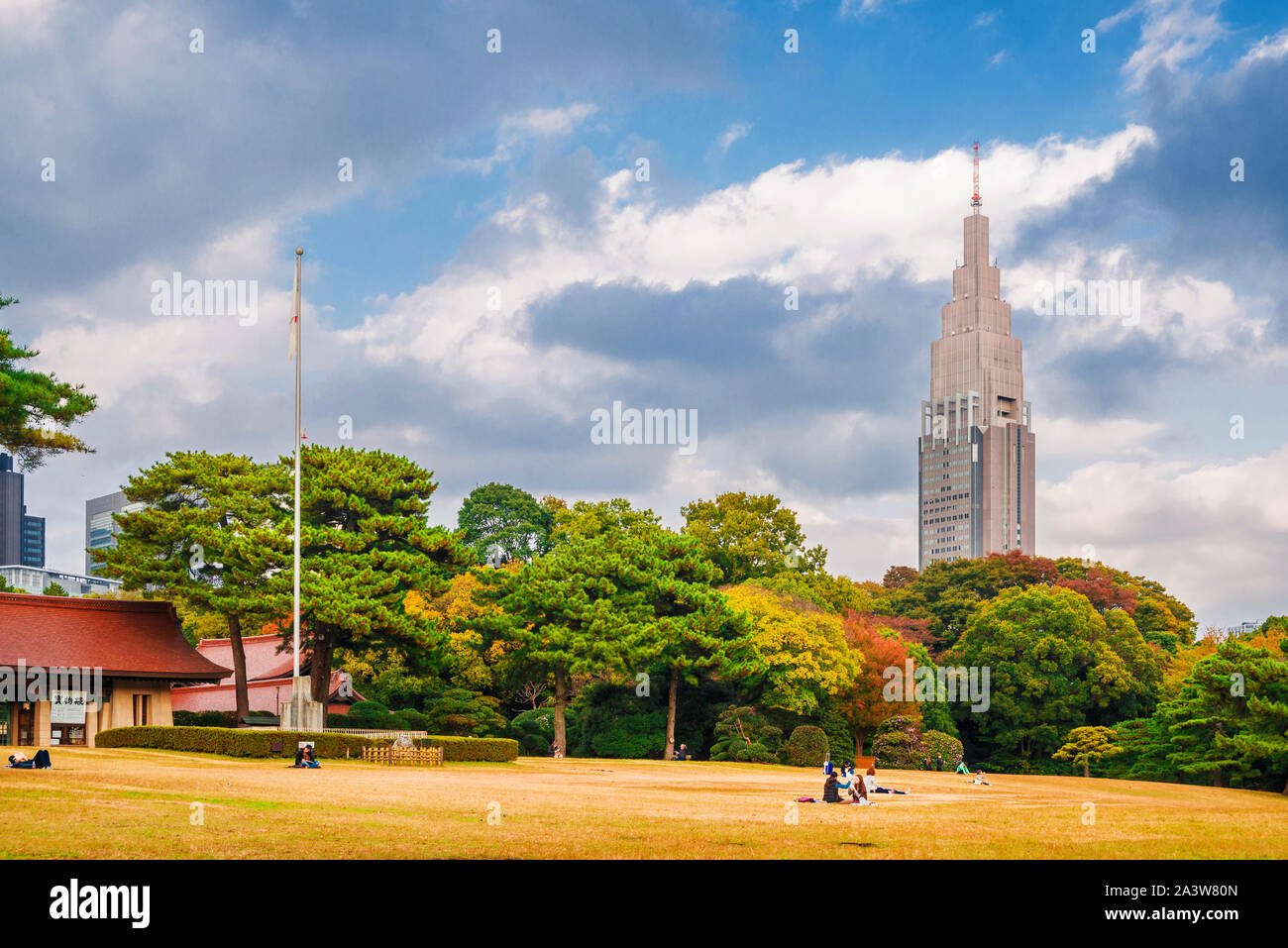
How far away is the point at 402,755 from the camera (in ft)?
116

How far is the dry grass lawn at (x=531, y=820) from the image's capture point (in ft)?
50.9

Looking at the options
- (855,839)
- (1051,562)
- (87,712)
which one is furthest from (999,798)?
(1051,562)

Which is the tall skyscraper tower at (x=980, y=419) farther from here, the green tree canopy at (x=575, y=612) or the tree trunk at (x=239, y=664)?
the tree trunk at (x=239, y=664)

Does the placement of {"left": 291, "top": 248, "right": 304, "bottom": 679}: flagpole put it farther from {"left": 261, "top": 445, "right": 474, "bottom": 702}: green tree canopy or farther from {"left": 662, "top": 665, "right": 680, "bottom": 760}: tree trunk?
{"left": 662, "top": 665, "right": 680, "bottom": 760}: tree trunk

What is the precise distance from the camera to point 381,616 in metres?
42.6

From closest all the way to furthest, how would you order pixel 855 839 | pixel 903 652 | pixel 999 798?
pixel 855 839 → pixel 999 798 → pixel 903 652

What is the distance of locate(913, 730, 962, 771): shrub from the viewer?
167 feet

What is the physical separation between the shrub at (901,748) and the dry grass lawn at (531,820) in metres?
20.3

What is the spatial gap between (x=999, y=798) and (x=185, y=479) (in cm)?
3143

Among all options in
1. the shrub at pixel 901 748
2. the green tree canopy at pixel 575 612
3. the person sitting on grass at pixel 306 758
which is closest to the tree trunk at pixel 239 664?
the green tree canopy at pixel 575 612

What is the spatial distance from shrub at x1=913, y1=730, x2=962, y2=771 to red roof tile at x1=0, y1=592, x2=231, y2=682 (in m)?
28.2

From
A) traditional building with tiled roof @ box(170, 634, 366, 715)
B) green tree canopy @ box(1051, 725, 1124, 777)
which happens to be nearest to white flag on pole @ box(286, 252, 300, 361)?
traditional building with tiled roof @ box(170, 634, 366, 715)

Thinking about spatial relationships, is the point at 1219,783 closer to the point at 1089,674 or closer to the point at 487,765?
the point at 1089,674

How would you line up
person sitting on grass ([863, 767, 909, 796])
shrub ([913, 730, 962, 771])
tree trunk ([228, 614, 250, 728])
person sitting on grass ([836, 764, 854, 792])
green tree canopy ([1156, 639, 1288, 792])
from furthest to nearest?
1. shrub ([913, 730, 962, 771])
2. tree trunk ([228, 614, 250, 728])
3. green tree canopy ([1156, 639, 1288, 792])
4. person sitting on grass ([863, 767, 909, 796])
5. person sitting on grass ([836, 764, 854, 792])
